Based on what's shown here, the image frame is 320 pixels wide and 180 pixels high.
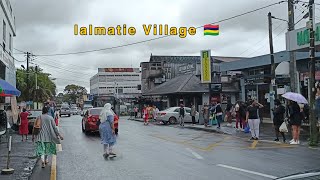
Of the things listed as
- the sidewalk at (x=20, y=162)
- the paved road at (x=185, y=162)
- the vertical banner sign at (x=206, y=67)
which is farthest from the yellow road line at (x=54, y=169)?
the vertical banner sign at (x=206, y=67)

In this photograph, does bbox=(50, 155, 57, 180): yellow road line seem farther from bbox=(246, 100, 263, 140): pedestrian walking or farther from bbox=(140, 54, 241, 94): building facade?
bbox=(140, 54, 241, 94): building facade

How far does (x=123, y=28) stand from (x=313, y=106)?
1182 centimetres

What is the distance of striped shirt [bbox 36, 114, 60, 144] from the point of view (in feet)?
35.7

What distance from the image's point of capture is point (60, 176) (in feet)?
31.4

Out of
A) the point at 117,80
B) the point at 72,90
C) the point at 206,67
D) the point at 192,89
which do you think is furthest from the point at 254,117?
the point at 72,90

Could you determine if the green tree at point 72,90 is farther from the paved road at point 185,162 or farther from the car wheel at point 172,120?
the paved road at point 185,162

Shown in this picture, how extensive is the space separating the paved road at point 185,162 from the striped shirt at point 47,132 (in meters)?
0.75

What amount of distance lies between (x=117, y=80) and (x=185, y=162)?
130 m

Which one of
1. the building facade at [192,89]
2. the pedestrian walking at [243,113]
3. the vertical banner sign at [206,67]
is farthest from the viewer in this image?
the building facade at [192,89]

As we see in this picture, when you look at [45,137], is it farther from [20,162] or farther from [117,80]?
[117,80]

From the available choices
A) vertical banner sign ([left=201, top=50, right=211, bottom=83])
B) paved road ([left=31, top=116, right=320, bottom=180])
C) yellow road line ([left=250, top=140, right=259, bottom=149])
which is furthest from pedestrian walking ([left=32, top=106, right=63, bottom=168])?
vertical banner sign ([left=201, top=50, right=211, bottom=83])

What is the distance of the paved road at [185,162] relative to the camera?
9367 mm

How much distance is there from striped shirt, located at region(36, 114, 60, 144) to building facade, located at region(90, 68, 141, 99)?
122 m

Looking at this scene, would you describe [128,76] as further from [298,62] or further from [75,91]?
[298,62]
